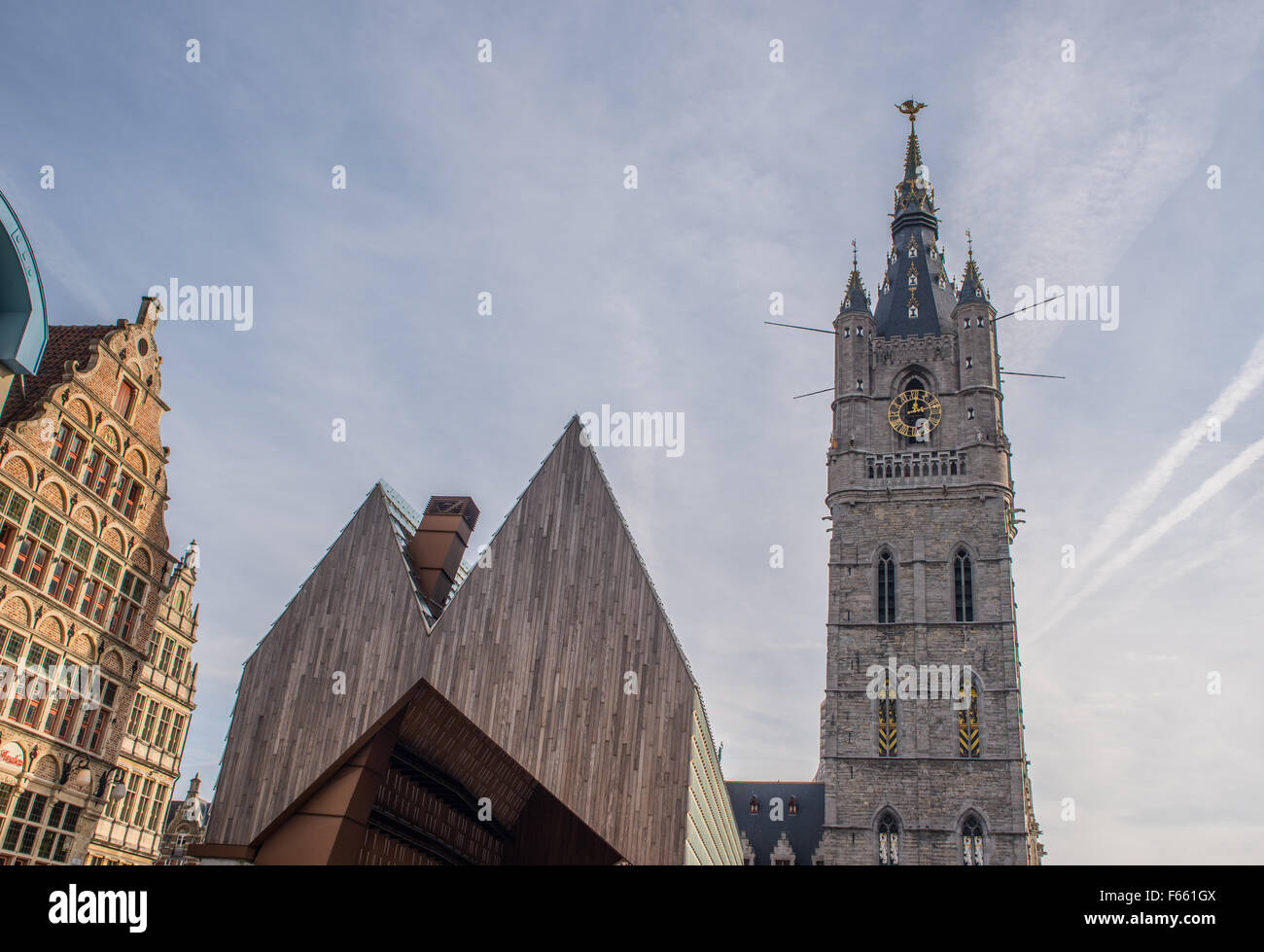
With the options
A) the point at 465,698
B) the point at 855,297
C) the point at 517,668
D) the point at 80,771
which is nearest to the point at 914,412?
the point at 855,297

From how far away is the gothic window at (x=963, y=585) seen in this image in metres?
54.3

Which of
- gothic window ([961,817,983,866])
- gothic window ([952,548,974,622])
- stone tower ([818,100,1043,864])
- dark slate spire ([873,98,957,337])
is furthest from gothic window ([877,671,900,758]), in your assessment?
dark slate spire ([873,98,957,337])

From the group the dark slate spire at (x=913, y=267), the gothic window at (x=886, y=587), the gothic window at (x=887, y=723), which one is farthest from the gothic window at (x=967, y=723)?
the dark slate spire at (x=913, y=267)

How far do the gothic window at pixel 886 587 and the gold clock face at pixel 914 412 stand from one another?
827 centimetres

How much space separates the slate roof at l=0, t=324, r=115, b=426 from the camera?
29.4 meters

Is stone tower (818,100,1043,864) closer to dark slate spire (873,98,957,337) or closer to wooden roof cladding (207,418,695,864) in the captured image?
dark slate spire (873,98,957,337)

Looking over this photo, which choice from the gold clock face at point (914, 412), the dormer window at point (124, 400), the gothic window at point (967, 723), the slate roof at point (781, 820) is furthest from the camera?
the slate roof at point (781, 820)

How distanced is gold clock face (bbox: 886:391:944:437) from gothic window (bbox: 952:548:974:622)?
8.27 meters

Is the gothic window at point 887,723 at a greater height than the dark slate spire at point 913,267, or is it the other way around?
the dark slate spire at point 913,267

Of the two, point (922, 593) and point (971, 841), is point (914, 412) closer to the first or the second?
point (922, 593)

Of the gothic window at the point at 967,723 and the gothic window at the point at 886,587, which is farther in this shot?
the gothic window at the point at 886,587

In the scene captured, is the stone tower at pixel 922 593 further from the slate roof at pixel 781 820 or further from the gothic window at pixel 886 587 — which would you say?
the slate roof at pixel 781 820

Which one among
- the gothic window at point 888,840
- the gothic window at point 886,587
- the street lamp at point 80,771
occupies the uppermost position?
the gothic window at point 886,587
